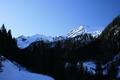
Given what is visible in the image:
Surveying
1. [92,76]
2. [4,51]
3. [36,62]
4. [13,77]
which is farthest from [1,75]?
[92,76]

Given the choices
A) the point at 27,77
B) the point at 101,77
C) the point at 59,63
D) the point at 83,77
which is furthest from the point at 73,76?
the point at 27,77

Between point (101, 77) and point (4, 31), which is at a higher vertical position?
point (4, 31)

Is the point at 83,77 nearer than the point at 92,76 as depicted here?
Yes

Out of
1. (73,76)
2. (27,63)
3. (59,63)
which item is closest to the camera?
(27,63)

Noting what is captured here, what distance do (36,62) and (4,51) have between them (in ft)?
71.4

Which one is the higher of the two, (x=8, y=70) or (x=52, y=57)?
(x=52, y=57)

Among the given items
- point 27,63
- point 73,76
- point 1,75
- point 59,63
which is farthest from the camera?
point 73,76

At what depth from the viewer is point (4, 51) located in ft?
324

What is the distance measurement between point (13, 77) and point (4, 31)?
47.4m

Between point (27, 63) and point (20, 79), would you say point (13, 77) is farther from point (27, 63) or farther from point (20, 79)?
point (27, 63)

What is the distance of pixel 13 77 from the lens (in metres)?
60.7

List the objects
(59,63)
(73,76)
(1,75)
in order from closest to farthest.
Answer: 1. (1,75)
2. (59,63)
3. (73,76)

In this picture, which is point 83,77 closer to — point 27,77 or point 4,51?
point 4,51

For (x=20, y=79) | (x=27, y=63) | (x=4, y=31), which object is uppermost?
(x=4, y=31)
